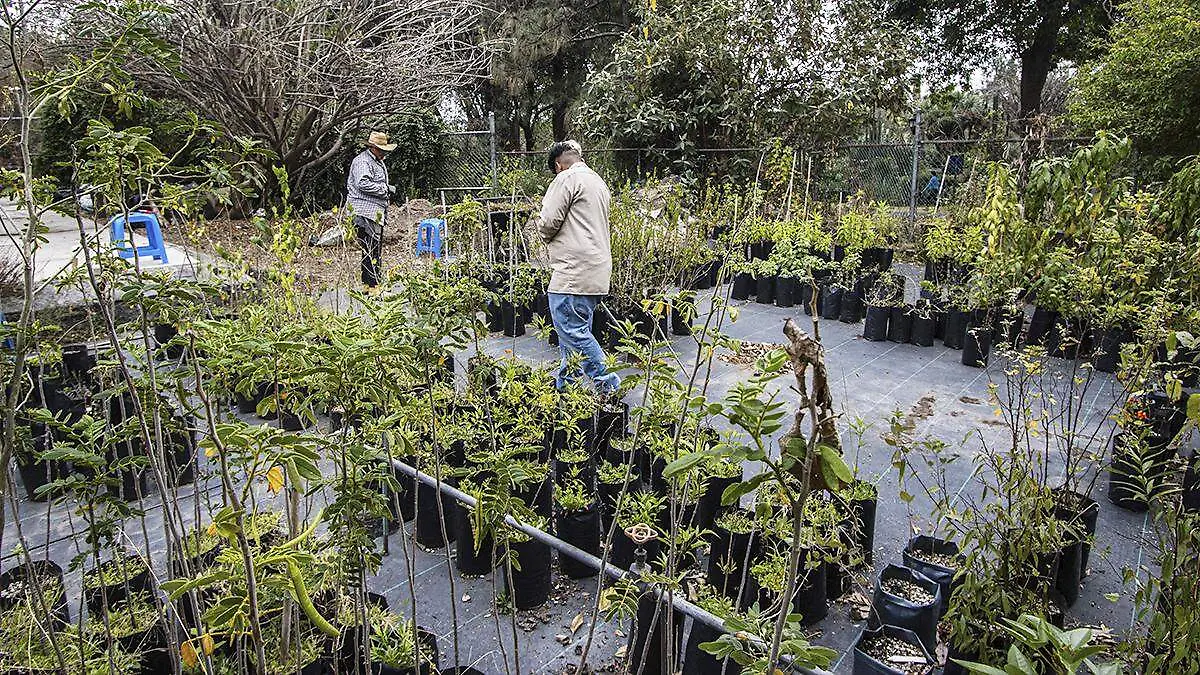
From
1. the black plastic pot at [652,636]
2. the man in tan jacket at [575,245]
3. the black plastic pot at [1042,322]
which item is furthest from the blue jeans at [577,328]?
the black plastic pot at [1042,322]

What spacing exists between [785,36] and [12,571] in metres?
10.6

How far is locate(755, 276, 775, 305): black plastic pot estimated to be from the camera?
23.4ft

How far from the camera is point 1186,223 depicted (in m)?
3.14

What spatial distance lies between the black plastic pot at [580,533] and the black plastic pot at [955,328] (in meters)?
3.91

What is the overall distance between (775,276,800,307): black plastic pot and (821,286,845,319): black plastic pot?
1.38 ft

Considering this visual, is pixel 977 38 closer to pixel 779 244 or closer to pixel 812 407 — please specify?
pixel 779 244

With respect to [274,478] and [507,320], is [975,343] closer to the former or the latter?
[507,320]

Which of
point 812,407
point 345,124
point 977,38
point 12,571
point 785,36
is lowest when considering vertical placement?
point 12,571

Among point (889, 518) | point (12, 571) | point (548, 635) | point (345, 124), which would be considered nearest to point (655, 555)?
point (548, 635)

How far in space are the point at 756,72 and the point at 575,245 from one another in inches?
304

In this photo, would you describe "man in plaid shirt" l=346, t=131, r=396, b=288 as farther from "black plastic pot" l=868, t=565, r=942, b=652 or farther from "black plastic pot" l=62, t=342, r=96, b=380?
"black plastic pot" l=868, t=565, r=942, b=652

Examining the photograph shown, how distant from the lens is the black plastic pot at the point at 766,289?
7.12 meters

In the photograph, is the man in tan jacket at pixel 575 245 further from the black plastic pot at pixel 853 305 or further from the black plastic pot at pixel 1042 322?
the black plastic pot at pixel 1042 322

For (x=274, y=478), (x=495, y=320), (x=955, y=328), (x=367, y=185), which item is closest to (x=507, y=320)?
(x=495, y=320)
